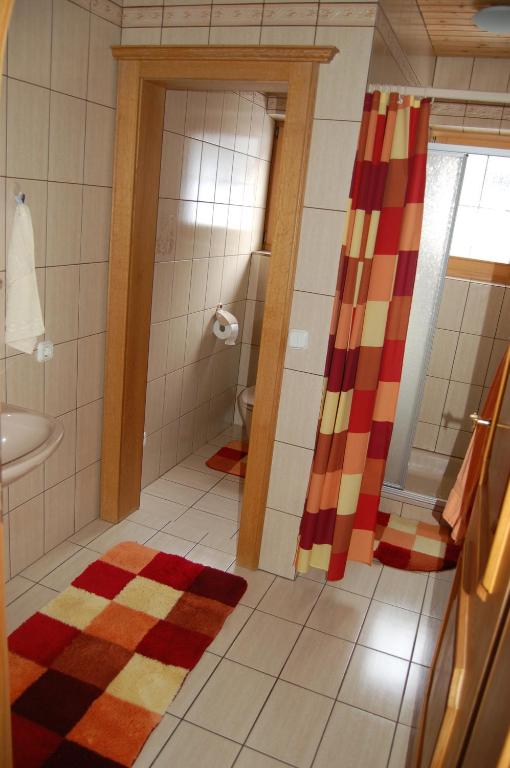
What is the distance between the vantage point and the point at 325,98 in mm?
2381

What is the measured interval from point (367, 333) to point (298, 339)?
0.96ft

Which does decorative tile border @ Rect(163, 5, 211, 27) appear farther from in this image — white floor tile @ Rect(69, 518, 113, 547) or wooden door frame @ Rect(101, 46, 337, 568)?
white floor tile @ Rect(69, 518, 113, 547)

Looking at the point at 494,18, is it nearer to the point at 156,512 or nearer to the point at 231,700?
the point at 156,512

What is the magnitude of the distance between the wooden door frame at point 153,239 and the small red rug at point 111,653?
1.18ft

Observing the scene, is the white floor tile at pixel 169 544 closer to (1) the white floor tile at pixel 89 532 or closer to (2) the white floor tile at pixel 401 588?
(1) the white floor tile at pixel 89 532

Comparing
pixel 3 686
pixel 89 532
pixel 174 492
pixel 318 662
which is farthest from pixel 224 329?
pixel 3 686

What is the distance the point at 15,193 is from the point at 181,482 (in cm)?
198

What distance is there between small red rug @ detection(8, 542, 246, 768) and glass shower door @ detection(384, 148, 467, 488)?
1379mm

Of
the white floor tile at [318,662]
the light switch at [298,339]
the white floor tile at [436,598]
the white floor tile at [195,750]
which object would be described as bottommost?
the white floor tile at [195,750]

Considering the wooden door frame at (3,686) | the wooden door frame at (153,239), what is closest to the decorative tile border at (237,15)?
the wooden door frame at (153,239)

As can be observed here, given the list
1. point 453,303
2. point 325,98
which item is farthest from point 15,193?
point 453,303

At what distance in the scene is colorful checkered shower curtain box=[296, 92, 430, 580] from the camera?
2.38 m

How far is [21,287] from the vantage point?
2.22 metres

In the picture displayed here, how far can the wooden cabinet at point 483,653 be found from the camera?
0.95 metres
